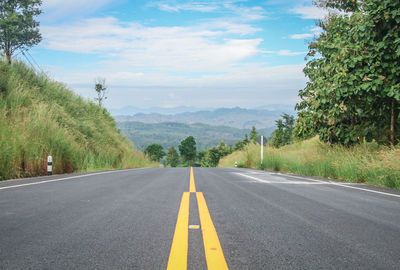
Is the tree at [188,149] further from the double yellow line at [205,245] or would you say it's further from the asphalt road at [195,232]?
the double yellow line at [205,245]

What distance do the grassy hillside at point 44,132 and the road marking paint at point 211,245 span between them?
7.15 metres

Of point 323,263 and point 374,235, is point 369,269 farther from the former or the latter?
point 374,235

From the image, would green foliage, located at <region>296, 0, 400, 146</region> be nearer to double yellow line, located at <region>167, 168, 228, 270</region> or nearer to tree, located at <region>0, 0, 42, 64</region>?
double yellow line, located at <region>167, 168, 228, 270</region>

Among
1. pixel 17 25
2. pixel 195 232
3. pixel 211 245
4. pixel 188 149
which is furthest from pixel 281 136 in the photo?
pixel 188 149

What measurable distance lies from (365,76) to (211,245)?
8.73 metres

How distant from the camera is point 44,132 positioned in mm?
11320

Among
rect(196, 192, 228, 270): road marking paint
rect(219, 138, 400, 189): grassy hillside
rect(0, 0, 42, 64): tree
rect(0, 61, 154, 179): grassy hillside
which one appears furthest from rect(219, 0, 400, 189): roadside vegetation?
rect(0, 0, 42, 64): tree

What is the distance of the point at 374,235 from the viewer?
3.47 m

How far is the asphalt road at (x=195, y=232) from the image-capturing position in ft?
8.62

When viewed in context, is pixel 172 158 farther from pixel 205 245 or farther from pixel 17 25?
pixel 205 245

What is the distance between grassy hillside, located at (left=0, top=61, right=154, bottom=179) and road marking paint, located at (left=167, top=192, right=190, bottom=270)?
6.93 m

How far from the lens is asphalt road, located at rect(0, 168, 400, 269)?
2.63 meters

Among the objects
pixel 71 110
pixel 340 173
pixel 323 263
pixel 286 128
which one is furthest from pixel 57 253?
pixel 286 128

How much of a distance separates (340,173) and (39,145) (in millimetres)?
10417
